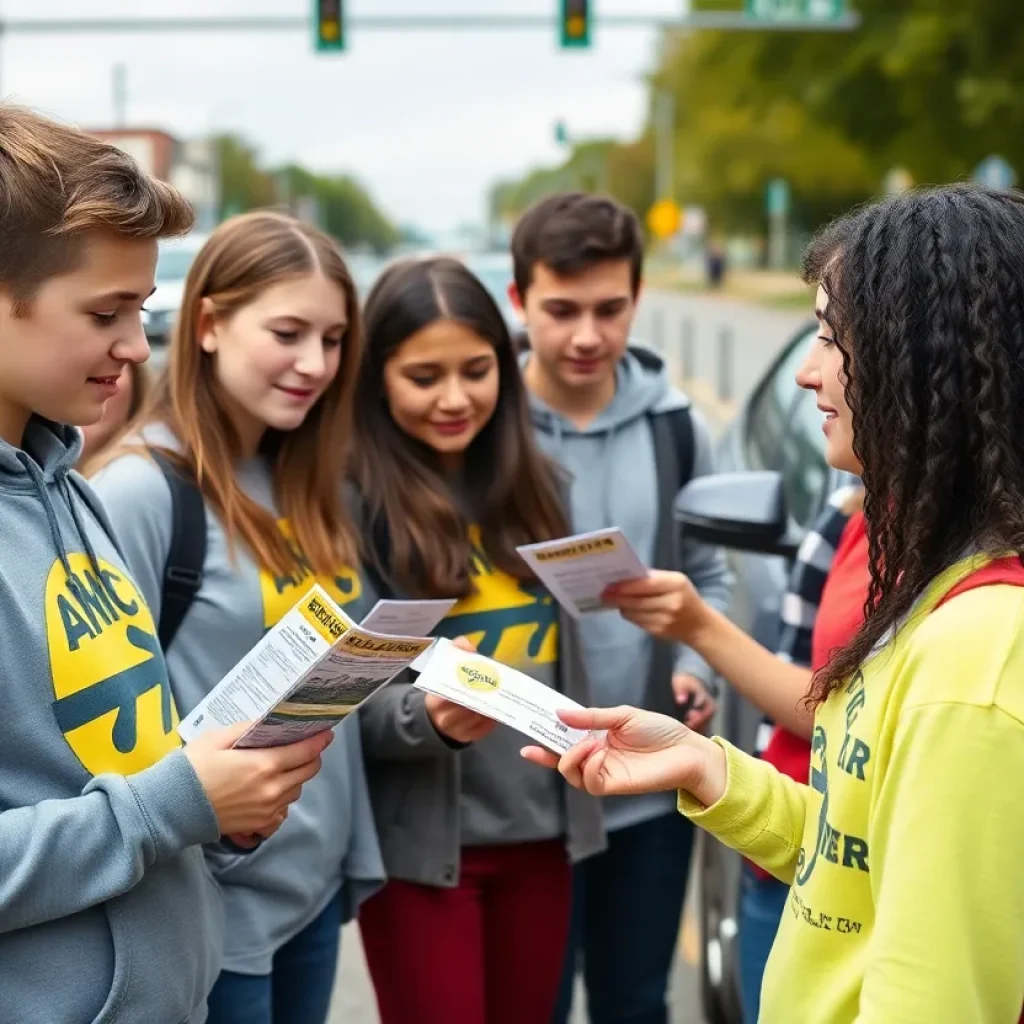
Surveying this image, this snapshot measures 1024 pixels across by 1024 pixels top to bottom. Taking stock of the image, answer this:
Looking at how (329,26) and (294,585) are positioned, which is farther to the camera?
(329,26)

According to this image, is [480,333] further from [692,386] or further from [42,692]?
[692,386]

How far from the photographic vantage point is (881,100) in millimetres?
34031

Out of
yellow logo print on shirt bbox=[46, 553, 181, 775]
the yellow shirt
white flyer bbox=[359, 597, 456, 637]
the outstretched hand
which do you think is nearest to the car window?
white flyer bbox=[359, 597, 456, 637]

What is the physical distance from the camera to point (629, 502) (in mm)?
3385

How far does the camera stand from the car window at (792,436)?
12.9ft

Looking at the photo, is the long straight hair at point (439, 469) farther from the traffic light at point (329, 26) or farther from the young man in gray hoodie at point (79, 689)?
the traffic light at point (329, 26)

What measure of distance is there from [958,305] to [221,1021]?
1.73 metres

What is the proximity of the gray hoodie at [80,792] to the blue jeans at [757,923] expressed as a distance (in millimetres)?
1262

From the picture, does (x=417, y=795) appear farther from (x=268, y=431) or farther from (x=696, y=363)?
(x=696, y=363)

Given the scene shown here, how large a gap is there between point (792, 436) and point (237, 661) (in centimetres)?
218

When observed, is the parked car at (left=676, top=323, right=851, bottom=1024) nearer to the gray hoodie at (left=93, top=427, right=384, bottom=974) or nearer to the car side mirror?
the car side mirror

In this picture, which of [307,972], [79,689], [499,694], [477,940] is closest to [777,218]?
[477,940]

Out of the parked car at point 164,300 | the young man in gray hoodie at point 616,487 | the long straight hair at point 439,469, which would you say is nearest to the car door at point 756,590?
the young man in gray hoodie at point 616,487

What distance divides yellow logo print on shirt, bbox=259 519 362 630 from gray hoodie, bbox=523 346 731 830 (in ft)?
1.97
